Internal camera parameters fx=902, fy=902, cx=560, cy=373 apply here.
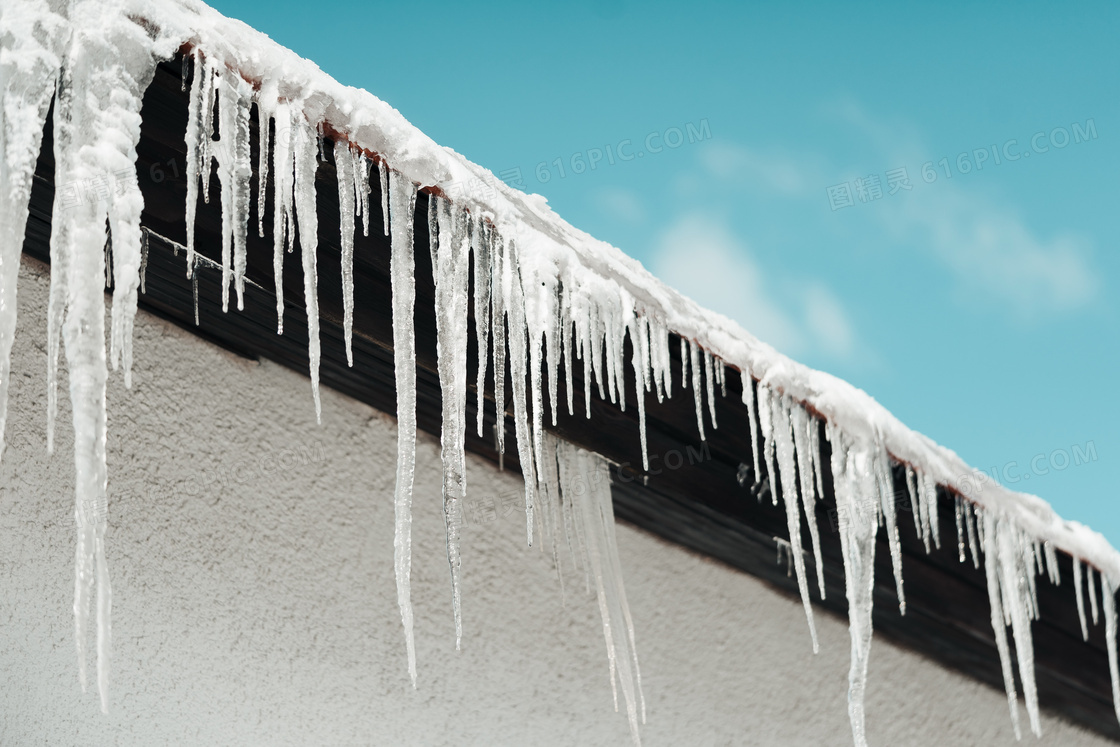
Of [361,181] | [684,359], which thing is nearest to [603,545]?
[684,359]

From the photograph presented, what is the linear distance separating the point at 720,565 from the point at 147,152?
1.62m

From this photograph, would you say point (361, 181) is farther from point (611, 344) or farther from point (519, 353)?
point (611, 344)

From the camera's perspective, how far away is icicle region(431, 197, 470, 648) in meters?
1.27

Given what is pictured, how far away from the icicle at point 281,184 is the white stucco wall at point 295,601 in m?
0.56

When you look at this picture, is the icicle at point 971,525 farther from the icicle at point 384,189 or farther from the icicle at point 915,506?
the icicle at point 384,189

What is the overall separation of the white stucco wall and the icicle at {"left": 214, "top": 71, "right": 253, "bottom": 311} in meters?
0.57

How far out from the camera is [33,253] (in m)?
1.49

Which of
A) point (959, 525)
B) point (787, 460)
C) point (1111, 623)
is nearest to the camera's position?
point (787, 460)

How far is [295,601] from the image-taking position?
168cm

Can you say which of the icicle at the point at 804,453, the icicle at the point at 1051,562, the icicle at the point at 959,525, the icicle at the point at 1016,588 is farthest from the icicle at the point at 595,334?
the icicle at the point at 1051,562

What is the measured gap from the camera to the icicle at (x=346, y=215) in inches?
46.0

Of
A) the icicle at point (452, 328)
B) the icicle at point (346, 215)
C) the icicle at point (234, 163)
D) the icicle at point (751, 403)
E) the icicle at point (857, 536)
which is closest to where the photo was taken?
the icicle at point (234, 163)

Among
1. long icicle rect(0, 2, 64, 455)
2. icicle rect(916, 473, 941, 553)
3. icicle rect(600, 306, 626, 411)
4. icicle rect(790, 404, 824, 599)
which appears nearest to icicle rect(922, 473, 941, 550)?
icicle rect(916, 473, 941, 553)

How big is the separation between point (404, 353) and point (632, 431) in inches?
20.7
